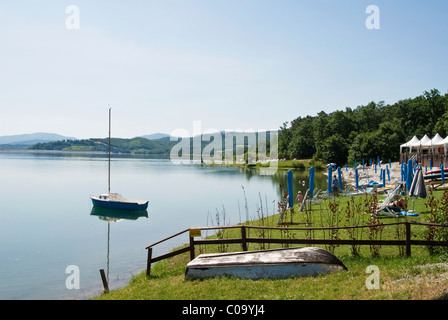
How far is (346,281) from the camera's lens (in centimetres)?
789

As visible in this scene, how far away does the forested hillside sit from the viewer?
76.9 metres

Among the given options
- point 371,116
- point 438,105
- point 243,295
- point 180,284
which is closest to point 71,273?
point 180,284

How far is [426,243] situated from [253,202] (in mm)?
25801

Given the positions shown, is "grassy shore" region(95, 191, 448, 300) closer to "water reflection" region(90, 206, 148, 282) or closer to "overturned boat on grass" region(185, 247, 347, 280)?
"overturned boat on grass" region(185, 247, 347, 280)

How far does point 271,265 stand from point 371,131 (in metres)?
93.7

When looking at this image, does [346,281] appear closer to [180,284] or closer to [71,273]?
[180,284]

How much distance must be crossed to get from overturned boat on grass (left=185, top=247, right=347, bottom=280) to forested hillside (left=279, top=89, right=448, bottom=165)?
6618 cm

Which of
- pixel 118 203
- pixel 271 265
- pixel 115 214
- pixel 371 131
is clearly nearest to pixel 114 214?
pixel 115 214

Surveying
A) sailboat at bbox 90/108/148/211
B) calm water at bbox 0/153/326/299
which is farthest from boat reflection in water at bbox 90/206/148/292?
calm water at bbox 0/153/326/299

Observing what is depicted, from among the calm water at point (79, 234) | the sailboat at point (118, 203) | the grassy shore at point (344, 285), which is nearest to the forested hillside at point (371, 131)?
the calm water at point (79, 234)

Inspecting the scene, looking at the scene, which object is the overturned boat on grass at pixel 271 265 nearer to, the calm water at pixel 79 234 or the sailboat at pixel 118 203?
the calm water at pixel 79 234

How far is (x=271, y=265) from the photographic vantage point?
28.1 feet

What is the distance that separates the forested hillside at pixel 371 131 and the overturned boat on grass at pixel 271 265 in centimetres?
6618

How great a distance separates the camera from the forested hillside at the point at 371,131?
76938mm
